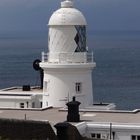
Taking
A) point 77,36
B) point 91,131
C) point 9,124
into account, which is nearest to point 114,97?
point 77,36

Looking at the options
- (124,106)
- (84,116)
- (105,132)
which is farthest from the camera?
(124,106)

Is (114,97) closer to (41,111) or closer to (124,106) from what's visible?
(124,106)

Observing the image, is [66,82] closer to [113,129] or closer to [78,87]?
[78,87]

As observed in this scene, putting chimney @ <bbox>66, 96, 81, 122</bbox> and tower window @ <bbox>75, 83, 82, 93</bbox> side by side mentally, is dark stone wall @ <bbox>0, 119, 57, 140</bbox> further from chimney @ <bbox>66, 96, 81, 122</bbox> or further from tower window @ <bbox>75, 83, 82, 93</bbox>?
tower window @ <bbox>75, 83, 82, 93</bbox>

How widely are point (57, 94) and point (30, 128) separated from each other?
50.4 feet

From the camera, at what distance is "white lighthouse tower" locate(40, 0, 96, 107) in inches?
1390

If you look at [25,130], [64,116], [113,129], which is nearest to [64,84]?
[64,116]

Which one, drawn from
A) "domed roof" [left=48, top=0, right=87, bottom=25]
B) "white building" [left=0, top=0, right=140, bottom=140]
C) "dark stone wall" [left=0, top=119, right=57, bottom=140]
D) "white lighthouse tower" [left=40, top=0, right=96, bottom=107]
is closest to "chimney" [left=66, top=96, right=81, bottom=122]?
"white building" [left=0, top=0, right=140, bottom=140]

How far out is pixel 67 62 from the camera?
116 ft

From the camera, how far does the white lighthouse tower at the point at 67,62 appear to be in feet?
116

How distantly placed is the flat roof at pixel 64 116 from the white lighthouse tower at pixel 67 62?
1.60 metres

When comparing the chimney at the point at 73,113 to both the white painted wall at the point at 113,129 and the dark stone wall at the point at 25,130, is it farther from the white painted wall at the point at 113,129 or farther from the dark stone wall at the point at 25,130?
the dark stone wall at the point at 25,130

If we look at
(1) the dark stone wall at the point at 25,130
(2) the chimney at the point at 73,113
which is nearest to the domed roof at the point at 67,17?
(2) the chimney at the point at 73,113

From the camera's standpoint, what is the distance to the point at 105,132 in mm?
29344
